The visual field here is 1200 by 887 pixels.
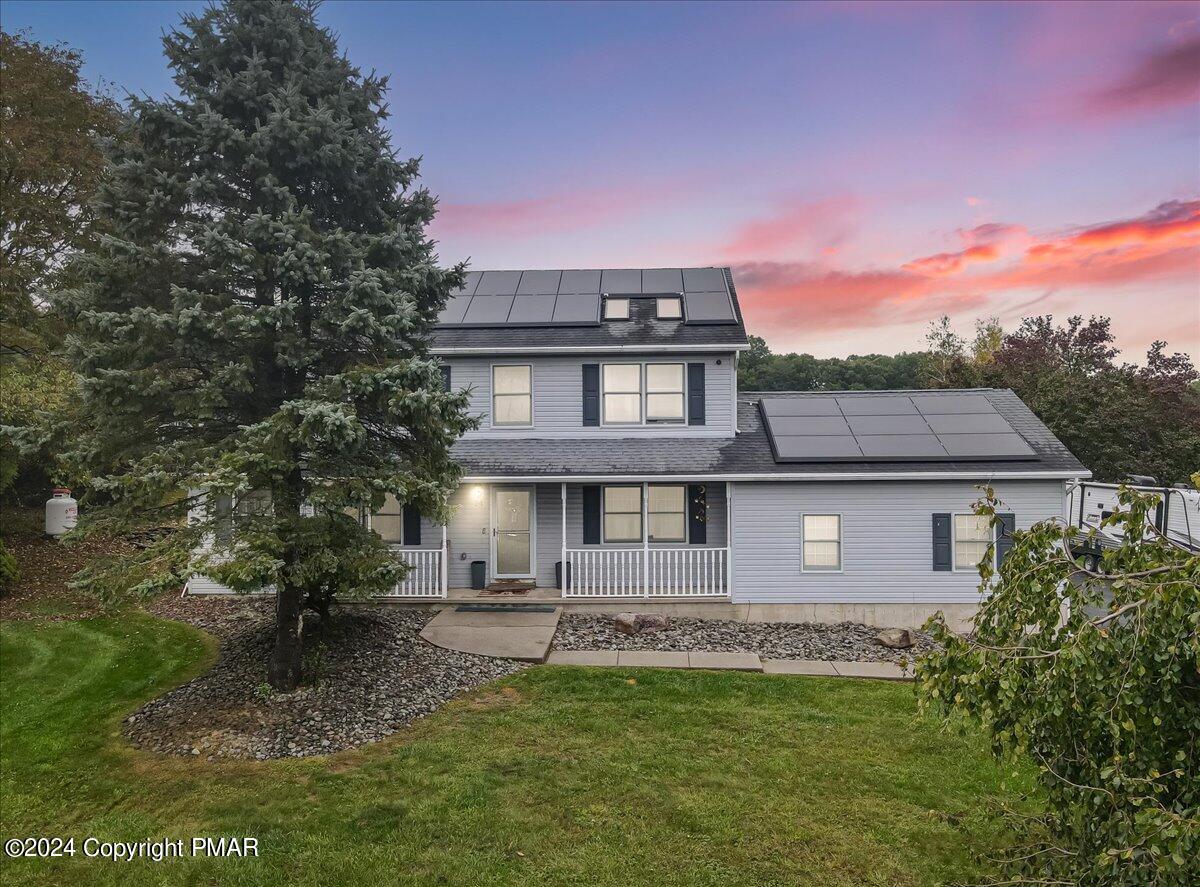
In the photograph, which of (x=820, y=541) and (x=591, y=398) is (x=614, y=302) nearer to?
(x=591, y=398)

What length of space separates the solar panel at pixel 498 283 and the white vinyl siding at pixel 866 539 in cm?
808

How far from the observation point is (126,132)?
6898 mm

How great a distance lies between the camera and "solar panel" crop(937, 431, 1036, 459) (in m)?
12.5

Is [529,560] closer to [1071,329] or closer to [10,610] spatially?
[10,610]

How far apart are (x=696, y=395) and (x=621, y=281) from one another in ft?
14.3

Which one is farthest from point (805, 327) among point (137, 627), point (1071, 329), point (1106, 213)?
point (137, 627)

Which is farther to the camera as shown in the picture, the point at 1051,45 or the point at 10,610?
the point at 1051,45

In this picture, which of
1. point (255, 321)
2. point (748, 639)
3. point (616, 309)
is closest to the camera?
point (255, 321)

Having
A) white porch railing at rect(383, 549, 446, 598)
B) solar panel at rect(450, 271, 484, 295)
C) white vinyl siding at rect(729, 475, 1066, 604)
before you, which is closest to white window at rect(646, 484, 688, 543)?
white vinyl siding at rect(729, 475, 1066, 604)

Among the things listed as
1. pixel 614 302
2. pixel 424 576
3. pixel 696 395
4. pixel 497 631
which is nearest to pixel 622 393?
pixel 696 395

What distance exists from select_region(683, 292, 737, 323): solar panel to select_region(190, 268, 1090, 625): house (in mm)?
59

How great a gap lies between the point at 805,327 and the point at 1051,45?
23.5 meters

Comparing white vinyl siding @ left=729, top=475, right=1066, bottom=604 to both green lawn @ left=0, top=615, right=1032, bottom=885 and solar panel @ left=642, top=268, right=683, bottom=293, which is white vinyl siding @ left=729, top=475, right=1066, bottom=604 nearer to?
green lawn @ left=0, top=615, right=1032, bottom=885

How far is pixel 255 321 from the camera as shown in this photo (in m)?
6.68
